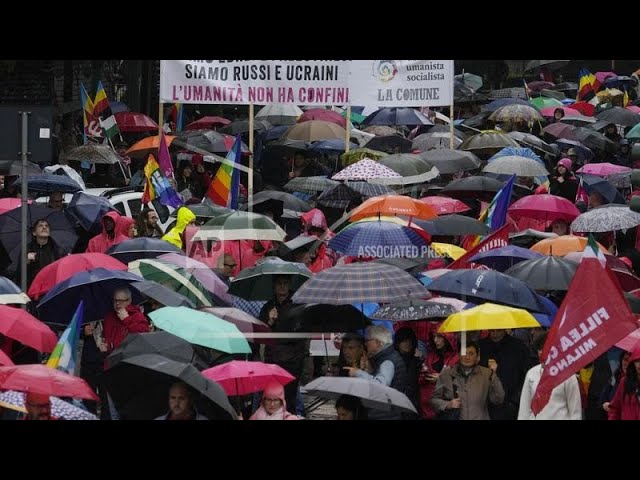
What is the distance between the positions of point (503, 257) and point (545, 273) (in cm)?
97

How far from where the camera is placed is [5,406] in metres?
9.53

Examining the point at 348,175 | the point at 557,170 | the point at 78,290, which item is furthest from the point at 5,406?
the point at 557,170

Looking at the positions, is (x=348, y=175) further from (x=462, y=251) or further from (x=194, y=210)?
(x=462, y=251)

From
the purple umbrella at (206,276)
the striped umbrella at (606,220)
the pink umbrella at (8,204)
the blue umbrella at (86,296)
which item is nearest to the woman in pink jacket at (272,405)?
the blue umbrella at (86,296)

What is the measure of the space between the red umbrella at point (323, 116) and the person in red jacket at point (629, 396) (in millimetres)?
15005

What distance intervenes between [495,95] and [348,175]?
54.8 ft

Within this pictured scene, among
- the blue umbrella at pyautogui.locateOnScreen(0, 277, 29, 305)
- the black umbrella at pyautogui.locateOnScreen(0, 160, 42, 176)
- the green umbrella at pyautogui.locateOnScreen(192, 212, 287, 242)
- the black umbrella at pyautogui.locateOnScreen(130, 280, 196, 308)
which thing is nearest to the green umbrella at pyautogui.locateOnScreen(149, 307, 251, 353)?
the black umbrella at pyautogui.locateOnScreen(130, 280, 196, 308)

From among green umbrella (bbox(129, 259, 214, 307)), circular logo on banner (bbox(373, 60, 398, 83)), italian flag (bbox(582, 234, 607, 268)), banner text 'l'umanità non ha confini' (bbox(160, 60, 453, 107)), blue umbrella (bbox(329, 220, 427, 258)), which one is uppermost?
circular logo on banner (bbox(373, 60, 398, 83))

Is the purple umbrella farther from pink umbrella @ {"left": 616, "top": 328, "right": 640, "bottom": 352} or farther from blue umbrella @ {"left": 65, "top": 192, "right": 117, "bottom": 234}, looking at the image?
pink umbrella @ {"left": 616, "top": 328, "right": 640, "bottom": 352}

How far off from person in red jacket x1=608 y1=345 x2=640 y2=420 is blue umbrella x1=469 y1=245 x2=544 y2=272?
3310 millimetres

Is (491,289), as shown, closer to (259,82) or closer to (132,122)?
(259,82)

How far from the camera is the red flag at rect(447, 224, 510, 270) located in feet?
45.0

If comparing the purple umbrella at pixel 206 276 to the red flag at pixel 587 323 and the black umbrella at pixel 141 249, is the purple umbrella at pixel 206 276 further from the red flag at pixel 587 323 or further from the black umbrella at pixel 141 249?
the red flag at pixel 587 323

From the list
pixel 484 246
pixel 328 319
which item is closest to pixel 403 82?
pixel 484 246
